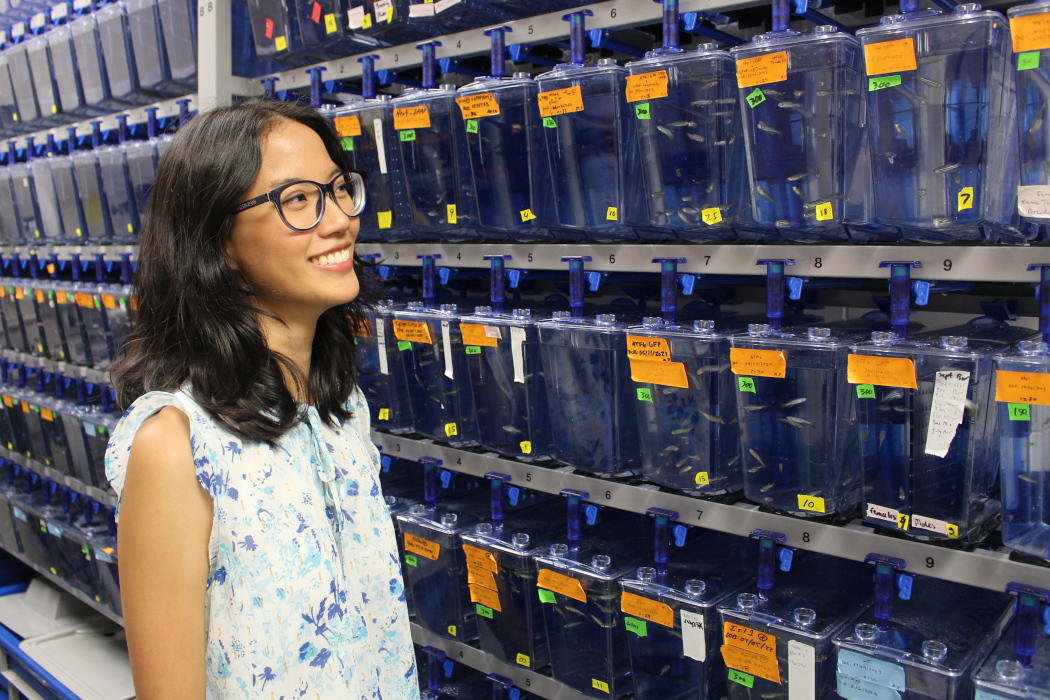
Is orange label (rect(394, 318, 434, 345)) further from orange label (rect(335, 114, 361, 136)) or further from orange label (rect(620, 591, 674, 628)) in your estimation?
orange label (rect(620, 591, 674, 628))

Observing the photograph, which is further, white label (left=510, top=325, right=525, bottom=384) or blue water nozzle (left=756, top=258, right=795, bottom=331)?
white label (left=510, top=325, right=525, bottom=384)

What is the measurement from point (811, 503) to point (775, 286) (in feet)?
1.52

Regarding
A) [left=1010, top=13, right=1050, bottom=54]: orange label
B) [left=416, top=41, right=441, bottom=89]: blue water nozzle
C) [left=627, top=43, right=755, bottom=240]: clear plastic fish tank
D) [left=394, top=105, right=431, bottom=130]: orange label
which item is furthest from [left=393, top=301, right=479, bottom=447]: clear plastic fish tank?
[left=1010, top=13, right=1050, bottom=54]: orange label

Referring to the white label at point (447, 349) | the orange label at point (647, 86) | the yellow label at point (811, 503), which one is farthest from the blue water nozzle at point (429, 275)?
the yellow label at point (811, 503)

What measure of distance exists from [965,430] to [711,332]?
54 centimetres

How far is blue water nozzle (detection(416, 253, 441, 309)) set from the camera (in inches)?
92.5

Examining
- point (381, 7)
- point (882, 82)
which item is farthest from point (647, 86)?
point (381, 7)

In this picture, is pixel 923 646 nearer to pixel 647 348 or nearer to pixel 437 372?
pixel 647 348

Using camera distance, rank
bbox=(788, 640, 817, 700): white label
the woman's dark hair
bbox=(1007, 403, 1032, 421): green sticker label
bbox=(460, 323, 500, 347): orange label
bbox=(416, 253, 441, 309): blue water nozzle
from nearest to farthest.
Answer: the woman's dark hair
bbox=(1007, 403, 1032, 421): green sticker label
bbox=(788, 640, 817, 700): white label
bbox=(460, 323, 500, 347): orange label
bbox=(416, 253, 441, 309): blue water nozzle

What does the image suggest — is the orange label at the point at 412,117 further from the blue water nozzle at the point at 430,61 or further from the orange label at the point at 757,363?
the orange label at the point at 757,363

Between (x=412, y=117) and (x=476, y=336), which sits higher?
(x=412, y=117)

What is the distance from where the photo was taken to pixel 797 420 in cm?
159

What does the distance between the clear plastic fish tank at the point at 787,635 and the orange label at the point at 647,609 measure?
0.42 ft

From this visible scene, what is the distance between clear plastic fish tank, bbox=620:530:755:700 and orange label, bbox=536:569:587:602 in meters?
0.13
